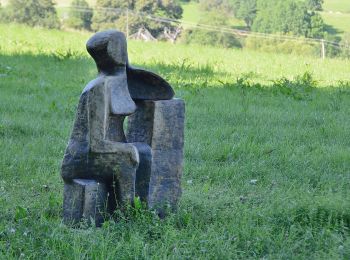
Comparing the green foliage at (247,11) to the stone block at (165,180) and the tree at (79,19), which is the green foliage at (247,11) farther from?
the stone block at (165,180)

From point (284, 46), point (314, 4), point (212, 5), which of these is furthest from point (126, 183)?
point (212, 5)

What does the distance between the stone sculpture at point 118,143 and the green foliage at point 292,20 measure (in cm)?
4039

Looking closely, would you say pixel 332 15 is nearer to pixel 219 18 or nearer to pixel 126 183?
pixel 219 18

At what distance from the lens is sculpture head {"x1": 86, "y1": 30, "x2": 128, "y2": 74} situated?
238 inches

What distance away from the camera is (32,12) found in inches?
1561

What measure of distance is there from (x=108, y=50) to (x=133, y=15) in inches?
861

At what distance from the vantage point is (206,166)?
870cm

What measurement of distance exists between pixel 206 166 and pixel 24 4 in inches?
1235

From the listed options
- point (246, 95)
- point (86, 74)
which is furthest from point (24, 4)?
point (246, 95)

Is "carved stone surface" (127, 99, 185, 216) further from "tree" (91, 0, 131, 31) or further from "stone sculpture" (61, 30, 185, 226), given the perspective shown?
"tree" (91, 0, 131, 31)

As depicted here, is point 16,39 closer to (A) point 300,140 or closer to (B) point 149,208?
(A) point 300,140

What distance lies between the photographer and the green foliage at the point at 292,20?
152ft

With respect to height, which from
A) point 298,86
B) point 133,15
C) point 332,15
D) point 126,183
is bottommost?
point 332,15

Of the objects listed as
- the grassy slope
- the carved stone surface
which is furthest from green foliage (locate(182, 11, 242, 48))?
the carved stone surface
